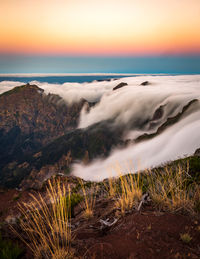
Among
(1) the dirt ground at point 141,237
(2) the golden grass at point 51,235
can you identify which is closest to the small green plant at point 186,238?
(1) the dirt ground at point 141,237

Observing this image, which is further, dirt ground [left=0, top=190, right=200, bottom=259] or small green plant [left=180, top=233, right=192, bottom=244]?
small green plant [left=180, top=233, right=192, bottom=244]

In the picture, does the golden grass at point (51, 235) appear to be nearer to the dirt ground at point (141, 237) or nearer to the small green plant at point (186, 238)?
the dirt ground at point (141, 237)

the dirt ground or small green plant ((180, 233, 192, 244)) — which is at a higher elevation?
small green plant ((180, 233, 192, 244))

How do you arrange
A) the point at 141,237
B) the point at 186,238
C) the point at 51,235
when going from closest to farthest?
the point at 186,238, the point at 141,237, the point at 51,235

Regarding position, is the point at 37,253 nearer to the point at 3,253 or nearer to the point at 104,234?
the point at 3,253

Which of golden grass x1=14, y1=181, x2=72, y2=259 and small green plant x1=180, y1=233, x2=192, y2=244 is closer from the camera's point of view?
golden grass x1=14, y1=181, x2=72, y2=259

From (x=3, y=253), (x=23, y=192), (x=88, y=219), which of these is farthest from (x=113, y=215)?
(x=23, y=192)

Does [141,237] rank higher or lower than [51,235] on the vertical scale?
higher

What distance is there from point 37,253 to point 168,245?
2321mm

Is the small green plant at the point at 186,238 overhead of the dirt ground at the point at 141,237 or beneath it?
overhead

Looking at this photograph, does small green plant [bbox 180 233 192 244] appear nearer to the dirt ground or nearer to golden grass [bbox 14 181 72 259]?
the dirt ground

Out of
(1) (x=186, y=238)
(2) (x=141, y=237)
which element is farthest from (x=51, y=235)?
(1) (x=186, y=238)

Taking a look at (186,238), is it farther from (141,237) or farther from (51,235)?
(51,235)

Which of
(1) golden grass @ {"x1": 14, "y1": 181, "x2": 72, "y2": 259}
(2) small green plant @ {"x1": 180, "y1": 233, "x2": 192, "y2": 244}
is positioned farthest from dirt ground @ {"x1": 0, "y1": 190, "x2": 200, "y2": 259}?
(1) golden grass @ {"x1": 14, "y1": 181, "x2": 72, "y2": 259}
